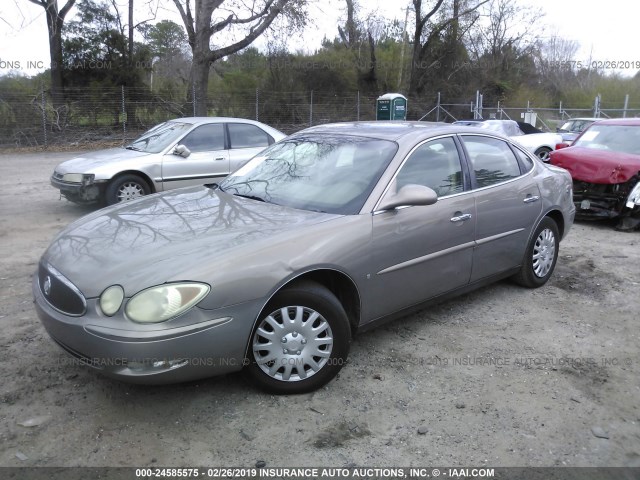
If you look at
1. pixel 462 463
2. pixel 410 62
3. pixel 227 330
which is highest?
pixel 410 62

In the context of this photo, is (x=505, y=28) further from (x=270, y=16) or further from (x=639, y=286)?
(x=639, y=286)

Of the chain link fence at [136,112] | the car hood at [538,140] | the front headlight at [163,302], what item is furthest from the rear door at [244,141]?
the chain link fence at [136,112]

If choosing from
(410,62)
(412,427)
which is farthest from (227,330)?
(410,62)

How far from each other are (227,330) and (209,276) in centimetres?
31

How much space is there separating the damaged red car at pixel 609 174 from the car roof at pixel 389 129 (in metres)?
4.22

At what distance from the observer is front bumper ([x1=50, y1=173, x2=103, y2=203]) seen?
7.70m

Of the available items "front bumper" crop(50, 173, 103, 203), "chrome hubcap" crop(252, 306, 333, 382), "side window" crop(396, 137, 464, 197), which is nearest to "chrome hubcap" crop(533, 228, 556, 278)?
"side window" crop(396, 137, 464, 197)

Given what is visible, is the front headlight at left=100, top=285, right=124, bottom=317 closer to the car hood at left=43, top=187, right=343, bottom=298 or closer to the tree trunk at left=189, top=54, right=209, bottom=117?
the car hood at left=43, top=187, right=343, bottom=298

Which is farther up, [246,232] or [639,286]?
[246,232]

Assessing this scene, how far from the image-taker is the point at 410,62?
112ft

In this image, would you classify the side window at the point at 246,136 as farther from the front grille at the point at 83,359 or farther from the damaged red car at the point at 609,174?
the front grille at the point at 83,359

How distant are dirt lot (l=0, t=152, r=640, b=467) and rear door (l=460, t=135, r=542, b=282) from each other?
498 millimetres

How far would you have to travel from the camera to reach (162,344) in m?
2.78

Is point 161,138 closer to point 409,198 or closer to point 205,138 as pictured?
point 205,138
